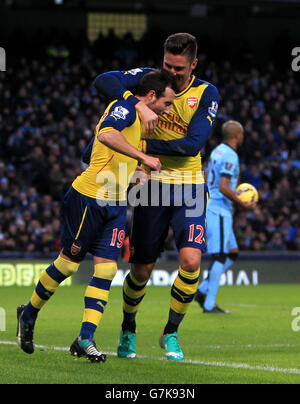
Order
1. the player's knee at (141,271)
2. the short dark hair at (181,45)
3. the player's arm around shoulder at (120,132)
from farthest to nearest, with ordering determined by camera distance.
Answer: the player's knee at (141,271) → the short dark hair at (181,45) → the player's arm around shoulder at (120,132)

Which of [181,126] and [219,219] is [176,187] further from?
[219,219]

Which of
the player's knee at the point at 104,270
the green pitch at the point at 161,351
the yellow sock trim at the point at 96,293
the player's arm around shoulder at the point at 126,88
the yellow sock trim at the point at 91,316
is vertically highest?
the player's arm around shoulder at the point at 126,88

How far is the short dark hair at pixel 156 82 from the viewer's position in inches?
264

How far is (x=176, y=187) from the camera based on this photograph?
280 inches

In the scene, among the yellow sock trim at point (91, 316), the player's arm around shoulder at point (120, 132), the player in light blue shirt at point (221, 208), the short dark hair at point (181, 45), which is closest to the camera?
the player's arm around shoulder at point (120, 132)

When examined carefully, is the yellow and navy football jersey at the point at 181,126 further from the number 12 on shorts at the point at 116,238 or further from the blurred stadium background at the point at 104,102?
the blurred stadium background at the point at 104,102

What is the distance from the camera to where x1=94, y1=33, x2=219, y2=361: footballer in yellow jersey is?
693 cm

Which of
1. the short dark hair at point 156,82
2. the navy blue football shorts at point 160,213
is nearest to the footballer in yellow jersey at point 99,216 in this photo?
the short dark hair at point 156,82

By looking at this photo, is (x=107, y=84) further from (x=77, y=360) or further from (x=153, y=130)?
(x=77, y=360)

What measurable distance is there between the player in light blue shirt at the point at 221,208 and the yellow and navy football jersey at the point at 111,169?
4.86 metres

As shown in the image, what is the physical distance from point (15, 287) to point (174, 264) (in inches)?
133

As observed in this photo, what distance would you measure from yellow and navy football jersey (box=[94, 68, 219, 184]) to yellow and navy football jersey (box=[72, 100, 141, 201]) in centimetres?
36

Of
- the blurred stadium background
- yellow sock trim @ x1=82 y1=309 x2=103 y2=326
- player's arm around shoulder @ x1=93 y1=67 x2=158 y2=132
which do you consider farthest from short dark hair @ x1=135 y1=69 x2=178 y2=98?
the blurred stadium background

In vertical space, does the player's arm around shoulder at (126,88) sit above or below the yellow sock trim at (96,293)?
above
